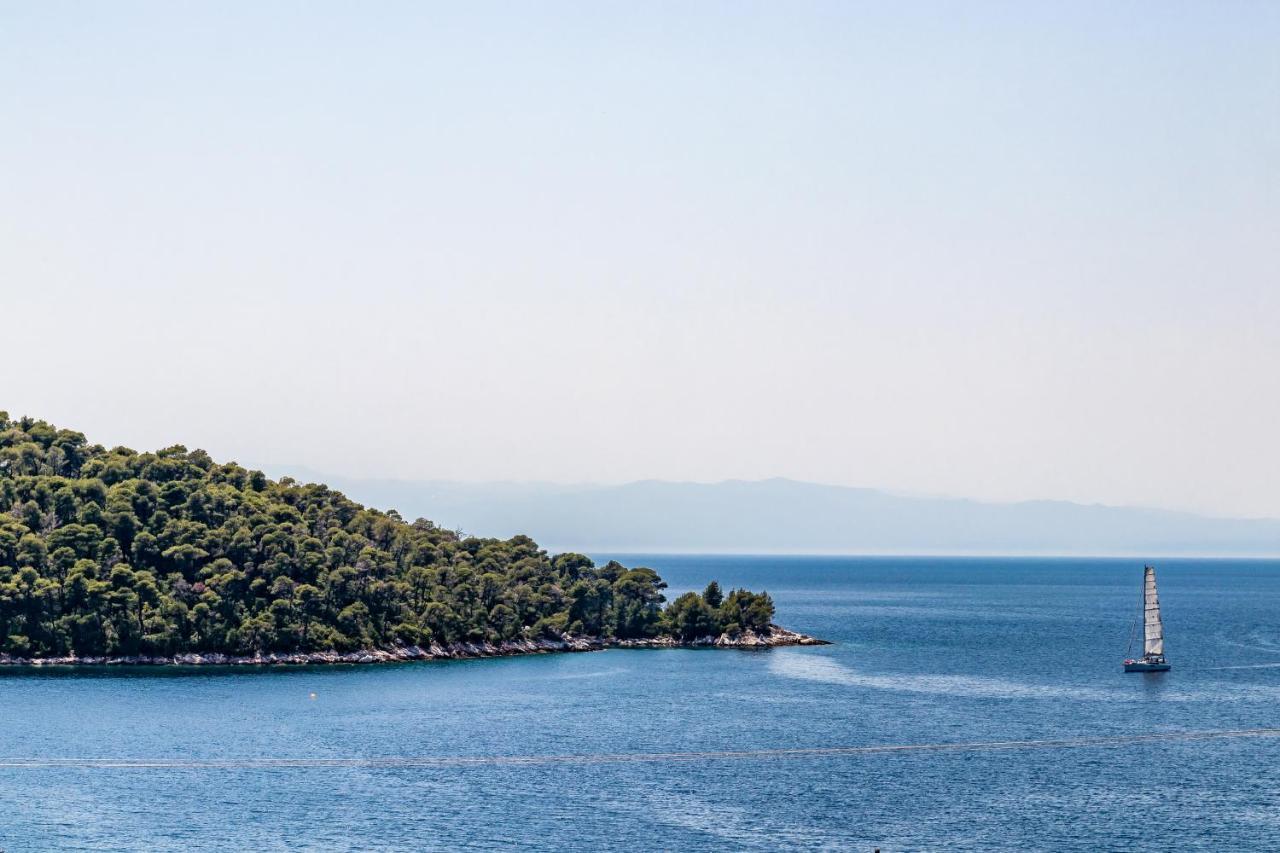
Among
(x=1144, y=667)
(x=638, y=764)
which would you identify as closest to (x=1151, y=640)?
(x=1144, y=667)

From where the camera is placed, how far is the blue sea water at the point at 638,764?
8962cm

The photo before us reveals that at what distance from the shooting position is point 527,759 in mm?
113188

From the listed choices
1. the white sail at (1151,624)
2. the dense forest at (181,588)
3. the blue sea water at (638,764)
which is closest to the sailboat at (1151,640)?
the white sail at (1151,624)

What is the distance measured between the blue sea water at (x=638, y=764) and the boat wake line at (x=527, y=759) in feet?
3.28

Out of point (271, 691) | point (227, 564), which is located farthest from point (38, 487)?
point (271, 691)

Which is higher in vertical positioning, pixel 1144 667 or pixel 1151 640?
pixel 1151 640

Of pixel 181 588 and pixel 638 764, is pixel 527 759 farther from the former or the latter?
pixel 181 588

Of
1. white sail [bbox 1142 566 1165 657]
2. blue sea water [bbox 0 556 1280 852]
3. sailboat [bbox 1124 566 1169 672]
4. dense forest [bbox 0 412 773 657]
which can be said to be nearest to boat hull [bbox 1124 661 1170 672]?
sailboat [bbox 1124 566 1169 672]

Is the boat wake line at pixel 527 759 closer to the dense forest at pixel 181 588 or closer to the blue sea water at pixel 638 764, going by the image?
the blue sea water at pixel 638 764

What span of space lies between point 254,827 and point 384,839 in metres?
9.30

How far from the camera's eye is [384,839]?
286 feet

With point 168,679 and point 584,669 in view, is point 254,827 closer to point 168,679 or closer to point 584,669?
point 168,679

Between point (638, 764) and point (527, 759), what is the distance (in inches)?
359

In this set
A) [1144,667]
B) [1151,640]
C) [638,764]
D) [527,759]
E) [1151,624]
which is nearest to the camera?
[638,764]
